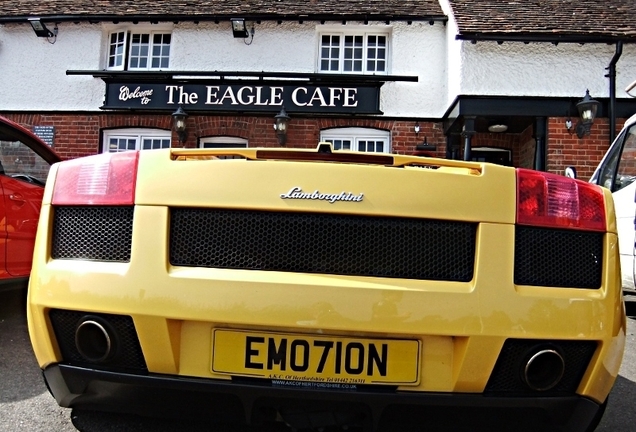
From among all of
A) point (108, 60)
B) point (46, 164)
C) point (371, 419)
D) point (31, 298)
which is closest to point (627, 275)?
point (371, 419)

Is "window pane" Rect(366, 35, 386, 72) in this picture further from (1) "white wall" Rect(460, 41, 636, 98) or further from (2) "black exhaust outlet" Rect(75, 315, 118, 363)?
(2) "black exhaust outlet" Rect(75, 315, 118, 363)

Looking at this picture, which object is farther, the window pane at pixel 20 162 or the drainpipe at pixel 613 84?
the drainpipe at pixel 613 84

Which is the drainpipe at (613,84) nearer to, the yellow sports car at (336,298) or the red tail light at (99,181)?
the yellow sports car at (336,298)

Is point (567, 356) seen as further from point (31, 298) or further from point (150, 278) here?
point (31, 298)

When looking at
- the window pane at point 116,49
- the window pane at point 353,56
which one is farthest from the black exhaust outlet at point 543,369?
the window pane at point 116,49

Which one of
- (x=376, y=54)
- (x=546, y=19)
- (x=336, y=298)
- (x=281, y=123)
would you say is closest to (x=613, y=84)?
(x=546, y=19)

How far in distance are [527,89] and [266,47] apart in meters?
4.66

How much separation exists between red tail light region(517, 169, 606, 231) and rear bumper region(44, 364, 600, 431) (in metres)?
0.56

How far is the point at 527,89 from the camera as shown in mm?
7727

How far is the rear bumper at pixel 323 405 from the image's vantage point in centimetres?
141

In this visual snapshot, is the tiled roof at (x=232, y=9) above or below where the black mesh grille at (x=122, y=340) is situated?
above

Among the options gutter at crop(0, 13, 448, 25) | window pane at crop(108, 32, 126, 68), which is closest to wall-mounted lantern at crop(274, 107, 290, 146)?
gutter at crop(0, 13, 448, 25)

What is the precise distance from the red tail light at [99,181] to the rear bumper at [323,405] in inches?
21.9

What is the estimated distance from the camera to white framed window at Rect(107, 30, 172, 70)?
9.29 meters
